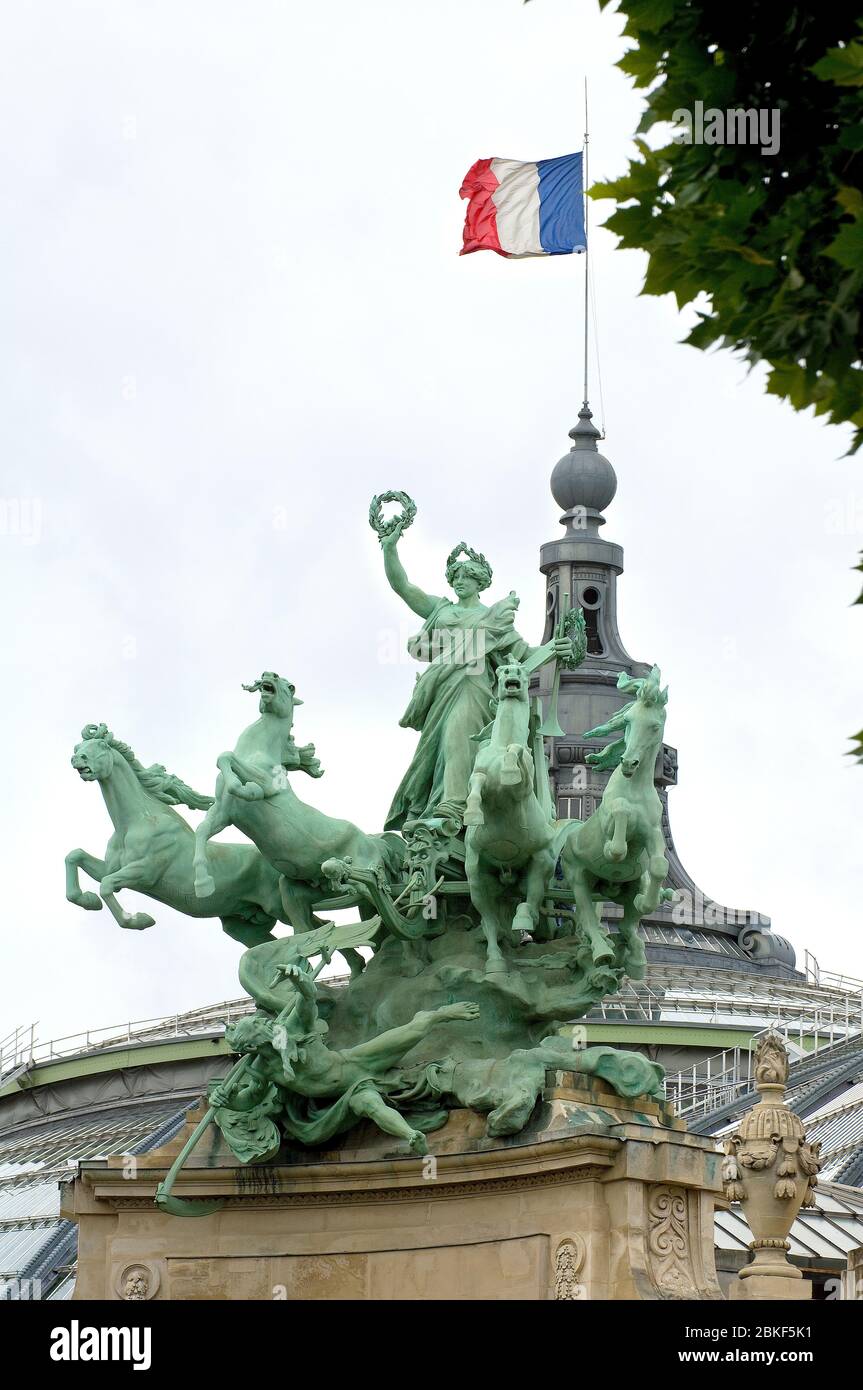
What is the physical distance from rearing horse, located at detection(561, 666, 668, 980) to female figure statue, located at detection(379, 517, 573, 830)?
2168 millimetres

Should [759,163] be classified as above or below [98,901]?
below

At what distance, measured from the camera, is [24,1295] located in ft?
167

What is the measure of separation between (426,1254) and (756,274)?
1967 cm

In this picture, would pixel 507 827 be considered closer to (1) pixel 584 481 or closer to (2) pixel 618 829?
(2) pixel 618 829

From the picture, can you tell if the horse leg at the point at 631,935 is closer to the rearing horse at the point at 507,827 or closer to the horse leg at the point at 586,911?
the horse leg at the point at 586,911

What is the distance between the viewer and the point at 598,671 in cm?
7938

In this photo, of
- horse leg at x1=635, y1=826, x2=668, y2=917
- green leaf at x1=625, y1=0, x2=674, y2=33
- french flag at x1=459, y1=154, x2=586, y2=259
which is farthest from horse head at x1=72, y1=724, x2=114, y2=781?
green leaf at x1=625, y1=0, x2=674, y2=33

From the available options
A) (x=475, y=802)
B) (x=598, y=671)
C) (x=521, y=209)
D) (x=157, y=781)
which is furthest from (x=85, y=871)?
(x=598, y=671)

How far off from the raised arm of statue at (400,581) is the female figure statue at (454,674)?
12mm

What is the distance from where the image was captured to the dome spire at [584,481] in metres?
80.3

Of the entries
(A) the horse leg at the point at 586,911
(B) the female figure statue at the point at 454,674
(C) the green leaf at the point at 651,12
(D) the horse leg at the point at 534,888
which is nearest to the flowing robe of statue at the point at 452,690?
(B) the female figure statue at the point at 454,674
